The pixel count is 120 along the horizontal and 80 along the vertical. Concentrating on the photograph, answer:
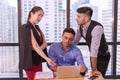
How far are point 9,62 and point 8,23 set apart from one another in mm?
683

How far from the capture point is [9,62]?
426 centimetres

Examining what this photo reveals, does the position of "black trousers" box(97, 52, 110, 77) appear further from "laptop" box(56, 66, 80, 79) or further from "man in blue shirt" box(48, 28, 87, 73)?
"laptop" box(56, 66, 80, 79)

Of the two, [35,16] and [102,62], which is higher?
[35,16]

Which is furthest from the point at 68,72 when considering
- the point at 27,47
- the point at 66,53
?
the point at 27,47

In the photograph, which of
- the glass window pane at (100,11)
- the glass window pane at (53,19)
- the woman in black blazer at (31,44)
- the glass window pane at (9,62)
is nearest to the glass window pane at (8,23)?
the glass window pane at (9,62)

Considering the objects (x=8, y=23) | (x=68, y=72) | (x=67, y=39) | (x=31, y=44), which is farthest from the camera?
(x=8, y=23)

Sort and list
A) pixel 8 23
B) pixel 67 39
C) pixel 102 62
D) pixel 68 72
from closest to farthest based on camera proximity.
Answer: pixel 68 72 → pixel 67 39 → pixel 102 62 → pixel 8 23

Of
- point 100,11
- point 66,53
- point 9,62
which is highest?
point 100,11

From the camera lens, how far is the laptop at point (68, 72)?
2.27 meters

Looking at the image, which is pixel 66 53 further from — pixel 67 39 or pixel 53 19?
pixel 53 19

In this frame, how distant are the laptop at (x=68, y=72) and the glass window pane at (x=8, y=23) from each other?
6.73 feet

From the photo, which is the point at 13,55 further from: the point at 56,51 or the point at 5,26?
the point at 56,51

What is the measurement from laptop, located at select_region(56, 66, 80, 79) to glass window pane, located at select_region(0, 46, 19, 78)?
205cm

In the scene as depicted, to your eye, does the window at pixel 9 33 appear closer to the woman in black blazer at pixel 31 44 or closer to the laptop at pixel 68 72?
the woman in black blazer at pixel 31 44
